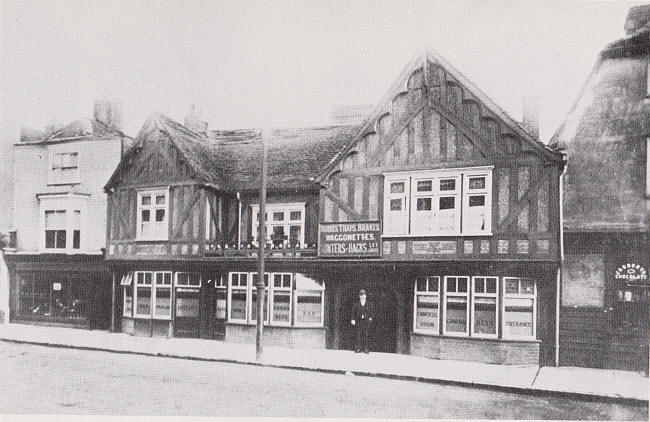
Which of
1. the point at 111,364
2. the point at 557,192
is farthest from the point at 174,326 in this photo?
the point at 557,192

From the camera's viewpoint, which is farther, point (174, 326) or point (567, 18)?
point (174, 326)

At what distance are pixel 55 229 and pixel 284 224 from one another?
24.6 feet

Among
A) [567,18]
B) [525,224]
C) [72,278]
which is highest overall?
[567,18]

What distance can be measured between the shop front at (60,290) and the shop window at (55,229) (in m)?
0.43

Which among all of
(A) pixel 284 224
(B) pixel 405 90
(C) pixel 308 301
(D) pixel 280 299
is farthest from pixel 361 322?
(B) pixel 405 90

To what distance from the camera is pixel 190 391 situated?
9438mm

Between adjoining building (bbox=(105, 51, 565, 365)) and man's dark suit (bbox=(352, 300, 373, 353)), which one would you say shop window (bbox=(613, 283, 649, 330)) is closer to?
adjoining building (bbox=(105, 51, 565, 365))

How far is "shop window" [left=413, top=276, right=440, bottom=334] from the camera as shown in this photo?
42.9 ft

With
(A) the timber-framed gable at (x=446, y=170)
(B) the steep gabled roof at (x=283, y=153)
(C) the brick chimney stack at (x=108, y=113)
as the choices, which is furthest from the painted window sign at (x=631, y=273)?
(C) the brick chimney stack at (x=108, y=113)

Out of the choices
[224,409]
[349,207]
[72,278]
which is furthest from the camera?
[72,278]

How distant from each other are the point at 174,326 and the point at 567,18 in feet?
38.1

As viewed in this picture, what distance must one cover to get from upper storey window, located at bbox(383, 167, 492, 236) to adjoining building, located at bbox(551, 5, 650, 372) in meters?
1.80

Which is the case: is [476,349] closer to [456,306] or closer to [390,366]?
[456,306]

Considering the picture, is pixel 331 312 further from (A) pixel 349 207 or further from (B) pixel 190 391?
(B) pixel 190 391
